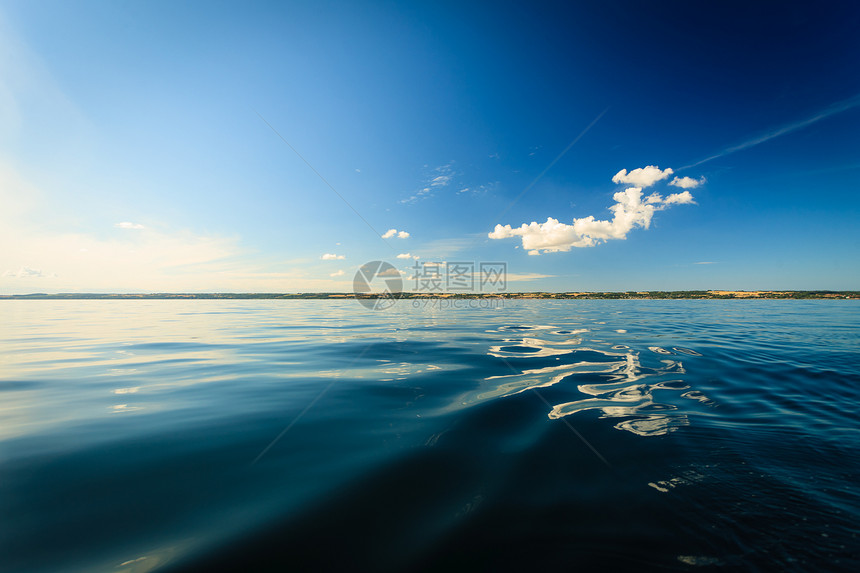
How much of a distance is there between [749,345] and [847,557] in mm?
12460

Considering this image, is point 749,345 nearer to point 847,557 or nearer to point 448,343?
point 448,343

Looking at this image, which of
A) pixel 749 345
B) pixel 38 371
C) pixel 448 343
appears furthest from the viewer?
pixel 448 343

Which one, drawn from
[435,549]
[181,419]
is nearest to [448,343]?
[181,419]

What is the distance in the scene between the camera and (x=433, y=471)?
3.55 meters

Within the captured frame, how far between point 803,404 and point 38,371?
1750 cm

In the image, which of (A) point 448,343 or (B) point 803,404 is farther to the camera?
(A) point 448,343

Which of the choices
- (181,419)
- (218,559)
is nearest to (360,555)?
(218,559)

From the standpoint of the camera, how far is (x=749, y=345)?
37.0 feet

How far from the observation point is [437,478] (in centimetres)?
342

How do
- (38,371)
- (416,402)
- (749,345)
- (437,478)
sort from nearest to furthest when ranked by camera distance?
(437,478) < (416,402) < (38,371) < (749,345)

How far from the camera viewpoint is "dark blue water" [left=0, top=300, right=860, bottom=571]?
2369mm

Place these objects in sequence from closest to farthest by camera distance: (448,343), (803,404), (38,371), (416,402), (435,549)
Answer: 1. (435,549)
2. (803,404)
3. (416,402)
4. (38,371)
5. (448,343)

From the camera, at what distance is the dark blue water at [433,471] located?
93.3 inches

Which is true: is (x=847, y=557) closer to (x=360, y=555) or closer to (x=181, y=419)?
(x=360, y=555)
